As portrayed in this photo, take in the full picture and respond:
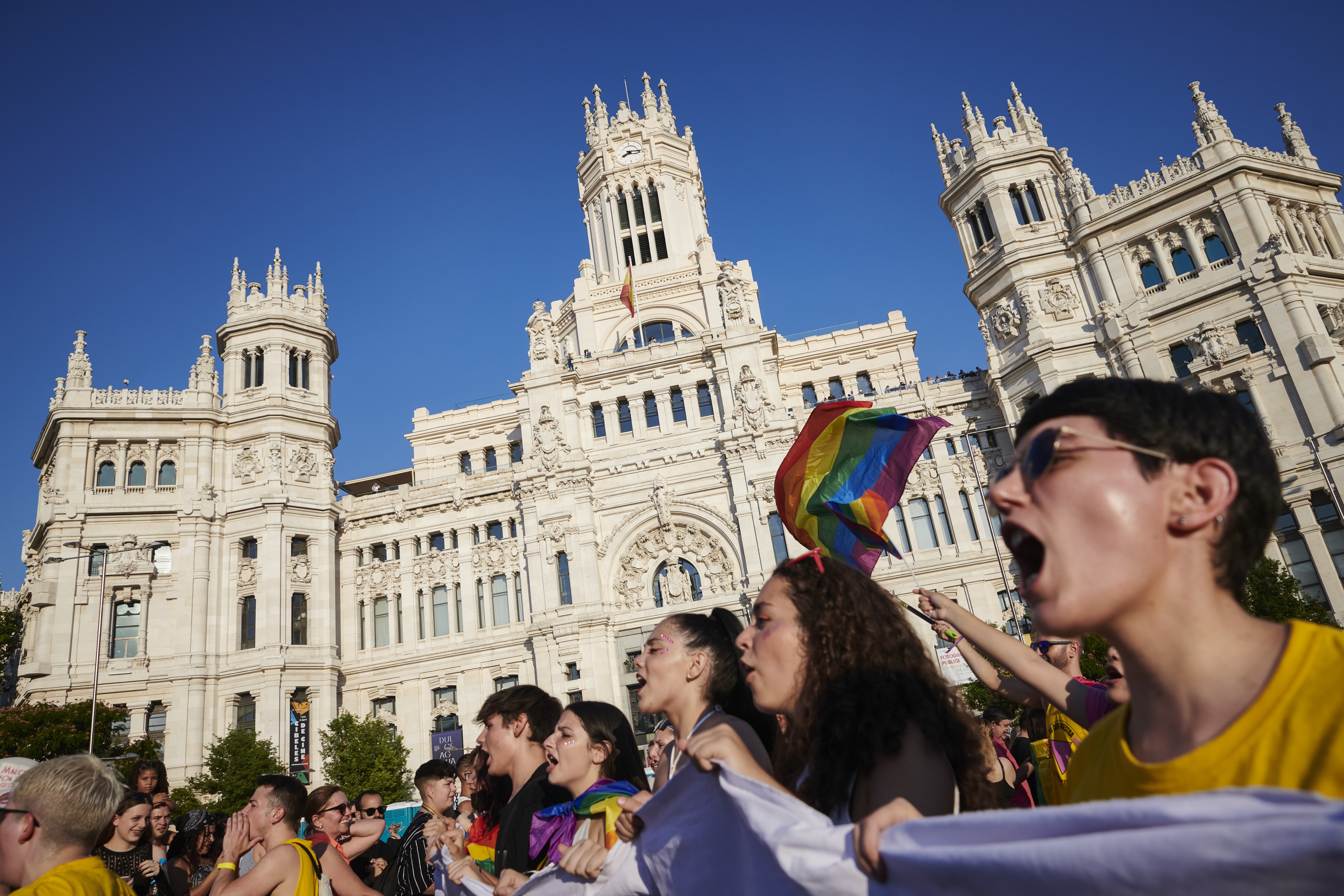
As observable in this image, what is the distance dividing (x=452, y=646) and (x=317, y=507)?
8986mm

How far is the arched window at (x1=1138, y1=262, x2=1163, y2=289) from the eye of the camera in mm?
32594

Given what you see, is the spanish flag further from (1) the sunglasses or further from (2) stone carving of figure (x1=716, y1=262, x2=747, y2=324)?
(1) the sunglasses

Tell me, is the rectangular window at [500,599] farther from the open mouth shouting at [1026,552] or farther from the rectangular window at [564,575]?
the open mouth shouting at [1026,552]

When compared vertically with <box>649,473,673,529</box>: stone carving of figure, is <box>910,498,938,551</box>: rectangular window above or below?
below

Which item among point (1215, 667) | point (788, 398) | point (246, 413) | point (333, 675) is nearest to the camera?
point (1215, 667)

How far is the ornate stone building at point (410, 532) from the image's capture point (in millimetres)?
34219

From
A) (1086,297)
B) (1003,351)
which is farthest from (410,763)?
(1086,297)

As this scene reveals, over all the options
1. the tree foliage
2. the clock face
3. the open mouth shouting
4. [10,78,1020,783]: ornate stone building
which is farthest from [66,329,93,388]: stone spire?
the open mouth shouting

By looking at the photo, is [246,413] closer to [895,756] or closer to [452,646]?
[452,646]

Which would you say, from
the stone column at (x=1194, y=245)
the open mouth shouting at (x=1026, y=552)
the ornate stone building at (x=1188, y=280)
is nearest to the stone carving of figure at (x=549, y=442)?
the ornate stone building at (x=1188, y=280)

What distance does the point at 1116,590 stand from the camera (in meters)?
1.79

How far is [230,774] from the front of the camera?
28.4 m

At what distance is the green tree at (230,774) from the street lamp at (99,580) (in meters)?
4.00

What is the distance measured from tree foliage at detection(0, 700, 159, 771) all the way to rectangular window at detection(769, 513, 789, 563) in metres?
23.3
